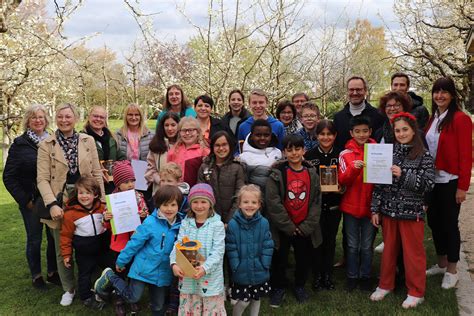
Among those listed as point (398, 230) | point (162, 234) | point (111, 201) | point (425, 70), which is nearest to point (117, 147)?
point (111, 201)

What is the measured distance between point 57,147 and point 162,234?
63.3 inches

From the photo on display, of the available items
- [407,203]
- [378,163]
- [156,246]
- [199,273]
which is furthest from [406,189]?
[156,246]

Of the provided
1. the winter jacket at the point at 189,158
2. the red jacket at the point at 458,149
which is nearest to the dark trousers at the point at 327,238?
the red jacket at the point at 458,149

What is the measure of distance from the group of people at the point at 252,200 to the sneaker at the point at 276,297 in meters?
0.01

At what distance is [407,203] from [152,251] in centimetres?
252

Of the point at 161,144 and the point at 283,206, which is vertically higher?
the point at 161,144

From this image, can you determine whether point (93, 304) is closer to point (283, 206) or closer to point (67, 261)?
point (67, 261)

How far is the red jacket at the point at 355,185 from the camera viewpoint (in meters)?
4.46

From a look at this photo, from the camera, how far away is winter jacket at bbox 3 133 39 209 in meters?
4.67

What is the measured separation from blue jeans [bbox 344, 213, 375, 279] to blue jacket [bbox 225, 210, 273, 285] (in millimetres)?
1271

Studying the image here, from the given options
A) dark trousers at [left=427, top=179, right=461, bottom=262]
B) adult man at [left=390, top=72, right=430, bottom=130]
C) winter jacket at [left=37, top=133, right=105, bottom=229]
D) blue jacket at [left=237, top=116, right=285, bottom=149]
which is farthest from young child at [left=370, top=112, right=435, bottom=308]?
winter jacket at [left=37, top=133, right=105, bottom=229]

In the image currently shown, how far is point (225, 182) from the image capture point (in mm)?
4262

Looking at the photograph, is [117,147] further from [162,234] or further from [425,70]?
[425,70]

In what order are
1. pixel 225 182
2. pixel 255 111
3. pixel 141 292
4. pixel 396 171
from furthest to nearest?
pixel 255 111 → pixel 225 182 → pixel 396 171 → pixel 141 292
